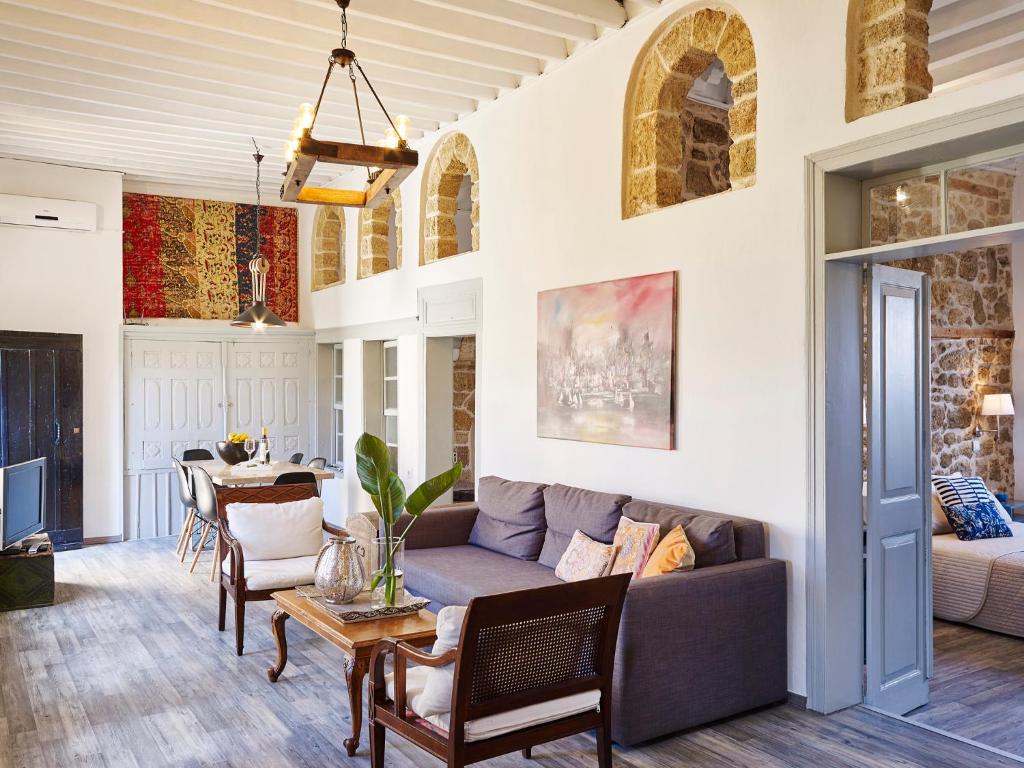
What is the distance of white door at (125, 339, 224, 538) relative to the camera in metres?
8.81

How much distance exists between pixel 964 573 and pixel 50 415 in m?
7.92

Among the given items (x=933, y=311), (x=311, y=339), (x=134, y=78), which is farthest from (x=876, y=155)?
(x=311, y=339)

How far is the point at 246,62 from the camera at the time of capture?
558 centimetres

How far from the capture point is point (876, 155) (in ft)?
12.3

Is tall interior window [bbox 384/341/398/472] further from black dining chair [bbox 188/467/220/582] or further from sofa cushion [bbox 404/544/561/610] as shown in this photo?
sofa cushion [bbox 404/544/561/610]

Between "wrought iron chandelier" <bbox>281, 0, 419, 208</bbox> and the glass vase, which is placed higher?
"wrought iron chandelier" <bbox>281, 0, 419, 208</bbox>

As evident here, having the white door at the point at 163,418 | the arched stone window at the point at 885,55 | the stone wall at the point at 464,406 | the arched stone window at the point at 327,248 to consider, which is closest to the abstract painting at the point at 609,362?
the arched stone window at the point at 885,55

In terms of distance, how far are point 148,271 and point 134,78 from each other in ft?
12.3

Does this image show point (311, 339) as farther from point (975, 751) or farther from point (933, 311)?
point (975, 751)

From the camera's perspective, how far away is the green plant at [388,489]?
373 centimetres

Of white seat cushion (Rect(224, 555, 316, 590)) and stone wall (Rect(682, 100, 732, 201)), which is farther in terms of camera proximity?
stone wall (Rect(682, 100, 732, 201))

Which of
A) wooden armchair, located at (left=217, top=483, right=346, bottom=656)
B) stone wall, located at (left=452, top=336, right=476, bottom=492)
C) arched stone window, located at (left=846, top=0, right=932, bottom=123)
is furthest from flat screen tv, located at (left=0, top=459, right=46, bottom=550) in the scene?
arched stone window, located at (left=846, top=0, right=932, bottom=123)

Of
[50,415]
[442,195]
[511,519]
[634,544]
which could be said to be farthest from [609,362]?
[50,415]

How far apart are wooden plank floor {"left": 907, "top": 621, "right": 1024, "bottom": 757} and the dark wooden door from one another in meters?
7.55
